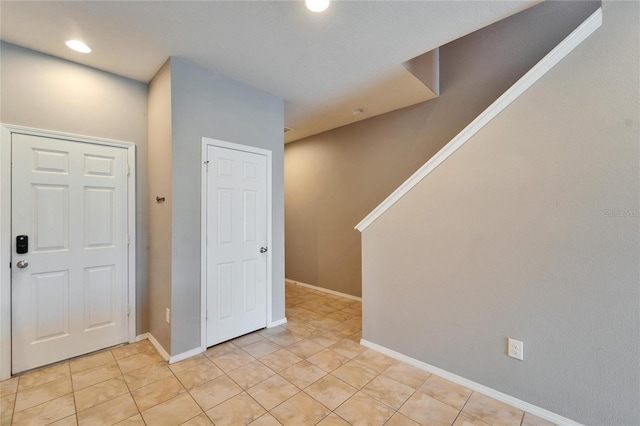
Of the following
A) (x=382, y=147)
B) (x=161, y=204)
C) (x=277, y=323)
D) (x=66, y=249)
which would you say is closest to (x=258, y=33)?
(x=161, y=204)

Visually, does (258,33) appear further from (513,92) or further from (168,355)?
(168,355)

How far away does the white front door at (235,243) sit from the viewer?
2.70 m

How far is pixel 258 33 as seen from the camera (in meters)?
2.13

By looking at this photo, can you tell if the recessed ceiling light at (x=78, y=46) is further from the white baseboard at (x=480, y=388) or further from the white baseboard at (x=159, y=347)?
the white baseboard at (x=480, y=388)

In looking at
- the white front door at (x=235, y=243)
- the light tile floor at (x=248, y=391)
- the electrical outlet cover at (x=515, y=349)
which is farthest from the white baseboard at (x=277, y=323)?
the electrical outlet cover at (x=515, y=349)

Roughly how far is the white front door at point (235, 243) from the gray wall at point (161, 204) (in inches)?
13.9

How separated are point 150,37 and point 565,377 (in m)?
3.82

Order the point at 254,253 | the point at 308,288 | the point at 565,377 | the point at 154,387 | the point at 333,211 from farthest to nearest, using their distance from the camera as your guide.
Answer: the point at 308,288 < the point at 333,211 < the point at 254,253 < the point at 154,387 < the point at 565,377

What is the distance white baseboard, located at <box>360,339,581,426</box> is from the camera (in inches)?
68.1

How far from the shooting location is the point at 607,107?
5.23 feet

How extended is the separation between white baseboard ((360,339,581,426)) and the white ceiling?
274 centimetres

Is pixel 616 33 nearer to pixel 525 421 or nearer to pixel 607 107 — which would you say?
pixel 607 107

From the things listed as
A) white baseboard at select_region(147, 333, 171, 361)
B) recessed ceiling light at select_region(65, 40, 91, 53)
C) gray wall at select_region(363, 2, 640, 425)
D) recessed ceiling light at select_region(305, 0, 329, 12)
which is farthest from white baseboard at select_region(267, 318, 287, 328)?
recessed ceiling light at select_region(65, 40, 91, 53)

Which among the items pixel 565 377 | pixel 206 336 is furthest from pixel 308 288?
pixel 565 377
